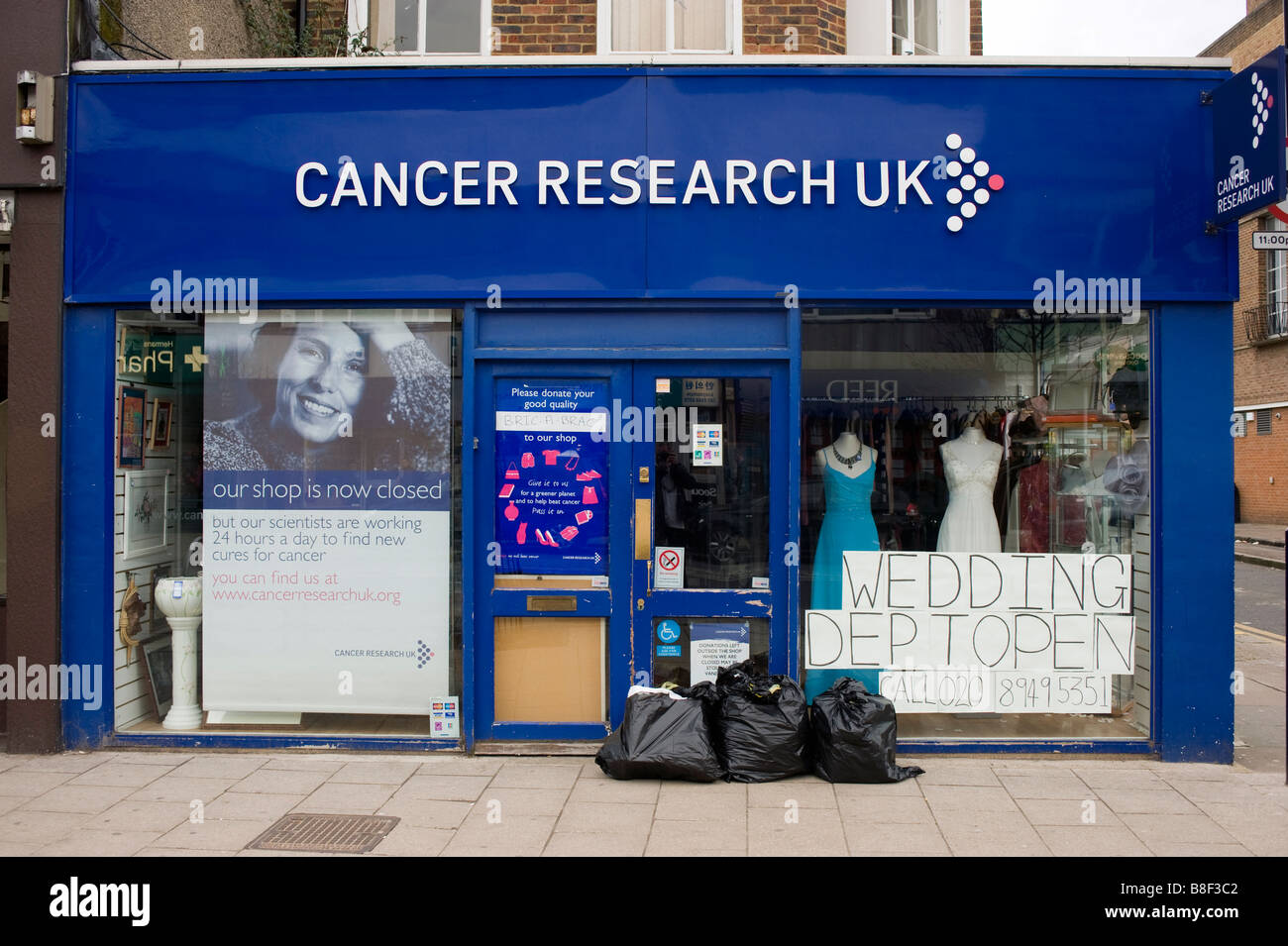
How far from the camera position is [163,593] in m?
6.43

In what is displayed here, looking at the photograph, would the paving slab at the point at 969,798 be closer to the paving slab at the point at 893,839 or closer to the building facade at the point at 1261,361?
the paving slab at the point at 893,839

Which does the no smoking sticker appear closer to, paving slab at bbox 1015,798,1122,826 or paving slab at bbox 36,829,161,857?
paving slab at bbox 1015,798,1122,826

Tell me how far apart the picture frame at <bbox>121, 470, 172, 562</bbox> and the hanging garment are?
4.25m

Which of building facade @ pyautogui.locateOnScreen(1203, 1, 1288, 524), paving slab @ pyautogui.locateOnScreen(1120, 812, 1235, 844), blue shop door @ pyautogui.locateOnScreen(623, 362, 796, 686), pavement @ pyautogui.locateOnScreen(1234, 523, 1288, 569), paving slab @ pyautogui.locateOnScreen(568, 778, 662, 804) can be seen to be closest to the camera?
paving slab @ pyautogui.locateOnScreen(1120, 812, 1235, 844)

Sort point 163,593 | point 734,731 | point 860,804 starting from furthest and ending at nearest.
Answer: point 163,593, point 734,731, point 860,804

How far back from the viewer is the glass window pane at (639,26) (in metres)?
7.18

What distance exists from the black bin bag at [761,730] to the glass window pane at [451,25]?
5.15 meters

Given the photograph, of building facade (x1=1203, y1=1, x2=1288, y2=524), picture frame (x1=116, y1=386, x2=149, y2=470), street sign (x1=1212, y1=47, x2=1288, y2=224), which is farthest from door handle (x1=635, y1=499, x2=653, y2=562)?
building facade (x1=1203, y1=1, x2=1288, y2=524)

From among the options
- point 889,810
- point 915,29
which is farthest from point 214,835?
point 915,29

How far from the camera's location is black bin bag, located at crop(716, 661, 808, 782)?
5.49 meters

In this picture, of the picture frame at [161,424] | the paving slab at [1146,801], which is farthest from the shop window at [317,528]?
the paving slab at [1146,801]

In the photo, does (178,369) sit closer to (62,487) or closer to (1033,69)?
(62,487)

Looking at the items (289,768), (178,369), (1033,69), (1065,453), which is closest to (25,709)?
(289,768)

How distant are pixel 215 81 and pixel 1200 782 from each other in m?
7.10
